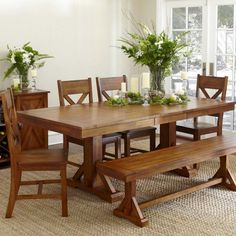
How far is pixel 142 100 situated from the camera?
4477 mm

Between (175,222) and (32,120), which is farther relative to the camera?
(32,120)

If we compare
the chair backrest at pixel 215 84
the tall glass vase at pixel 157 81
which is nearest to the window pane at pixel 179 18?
the chair backrest at pixel 215 84

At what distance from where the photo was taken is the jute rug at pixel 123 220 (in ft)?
11.0

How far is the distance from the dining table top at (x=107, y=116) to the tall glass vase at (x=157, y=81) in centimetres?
30

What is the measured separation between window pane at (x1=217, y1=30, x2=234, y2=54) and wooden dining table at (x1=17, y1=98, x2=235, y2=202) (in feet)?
5.17

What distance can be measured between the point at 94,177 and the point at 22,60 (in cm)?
194

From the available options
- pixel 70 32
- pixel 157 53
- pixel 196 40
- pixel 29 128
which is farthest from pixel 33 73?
pixel 196 40

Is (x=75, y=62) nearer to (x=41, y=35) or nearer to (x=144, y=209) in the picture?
(x=41, y=35)

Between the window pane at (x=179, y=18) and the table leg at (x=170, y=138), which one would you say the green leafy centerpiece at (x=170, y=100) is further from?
the window pane at (x=179, y=18)

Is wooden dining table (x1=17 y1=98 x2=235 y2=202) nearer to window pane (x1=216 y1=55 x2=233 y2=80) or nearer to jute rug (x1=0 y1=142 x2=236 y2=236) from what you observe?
jute rug (x1=0 y1=142 x2=236 y2=236)

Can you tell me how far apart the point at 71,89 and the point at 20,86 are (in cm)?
87

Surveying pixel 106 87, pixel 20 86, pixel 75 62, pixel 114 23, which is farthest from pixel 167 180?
pixel 114 23

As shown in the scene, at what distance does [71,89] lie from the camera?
4.85 metres

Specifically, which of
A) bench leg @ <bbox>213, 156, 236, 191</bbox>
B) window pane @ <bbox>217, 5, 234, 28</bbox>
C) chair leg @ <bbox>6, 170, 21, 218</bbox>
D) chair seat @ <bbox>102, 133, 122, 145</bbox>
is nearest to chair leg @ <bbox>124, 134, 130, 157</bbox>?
chair seat @ <bbox>102, 133, 122, 145</bbox>
